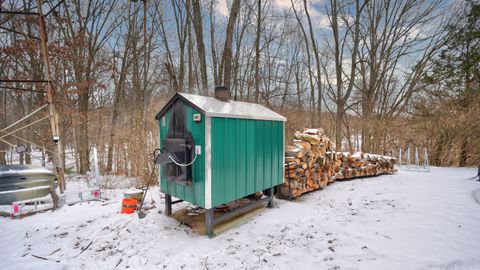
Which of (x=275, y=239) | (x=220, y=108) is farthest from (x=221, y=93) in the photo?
(x=275, y=239)

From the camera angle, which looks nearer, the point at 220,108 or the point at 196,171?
the point at 196,171

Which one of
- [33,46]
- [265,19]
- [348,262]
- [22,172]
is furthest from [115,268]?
[265,19]

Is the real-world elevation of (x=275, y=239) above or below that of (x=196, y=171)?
below

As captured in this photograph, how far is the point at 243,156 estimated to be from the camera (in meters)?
3.62

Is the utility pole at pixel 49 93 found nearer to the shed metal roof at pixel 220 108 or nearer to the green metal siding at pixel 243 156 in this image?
the shed metal roof at pixel 220 108

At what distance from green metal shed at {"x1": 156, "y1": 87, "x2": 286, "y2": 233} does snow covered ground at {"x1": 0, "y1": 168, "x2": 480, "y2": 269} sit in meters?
0.61

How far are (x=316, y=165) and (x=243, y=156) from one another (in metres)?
2.93

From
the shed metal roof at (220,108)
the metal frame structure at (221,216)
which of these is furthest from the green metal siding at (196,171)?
the metal frame structure at (221,216)

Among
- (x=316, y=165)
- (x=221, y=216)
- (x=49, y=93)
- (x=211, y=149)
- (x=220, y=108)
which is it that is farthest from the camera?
(x=316, y=165)

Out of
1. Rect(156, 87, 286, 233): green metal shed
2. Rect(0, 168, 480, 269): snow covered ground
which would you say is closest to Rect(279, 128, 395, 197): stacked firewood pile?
Rect(0, 168, 480, 269): snow covered ground

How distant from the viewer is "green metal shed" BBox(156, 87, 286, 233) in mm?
3125

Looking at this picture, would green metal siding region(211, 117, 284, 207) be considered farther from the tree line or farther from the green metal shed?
the tree line

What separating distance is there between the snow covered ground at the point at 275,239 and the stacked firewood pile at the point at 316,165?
0.84m

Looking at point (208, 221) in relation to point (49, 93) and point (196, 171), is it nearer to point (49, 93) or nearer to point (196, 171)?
point (196, 171)
